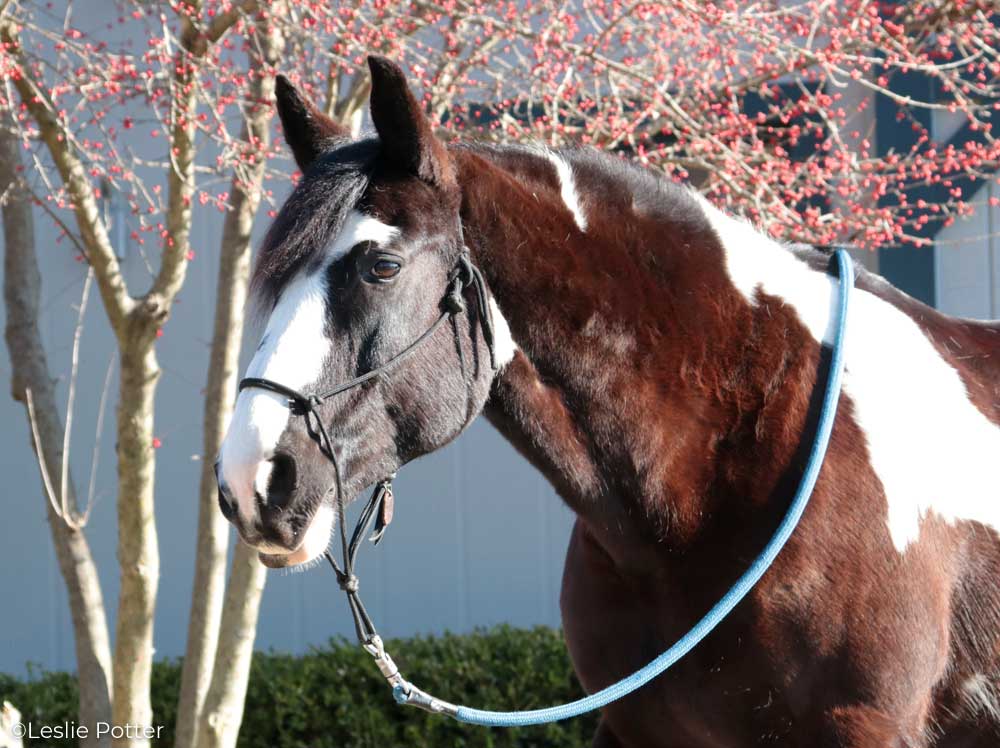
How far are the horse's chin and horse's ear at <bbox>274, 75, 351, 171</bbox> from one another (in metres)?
0.70

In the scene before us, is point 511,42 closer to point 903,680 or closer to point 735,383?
point 735,383

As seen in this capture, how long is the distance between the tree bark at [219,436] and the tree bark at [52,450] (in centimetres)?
32

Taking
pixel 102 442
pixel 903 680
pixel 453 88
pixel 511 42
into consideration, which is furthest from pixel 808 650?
pixel 102 442

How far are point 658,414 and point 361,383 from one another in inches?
21.9

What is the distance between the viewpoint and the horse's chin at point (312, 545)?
1919 mm

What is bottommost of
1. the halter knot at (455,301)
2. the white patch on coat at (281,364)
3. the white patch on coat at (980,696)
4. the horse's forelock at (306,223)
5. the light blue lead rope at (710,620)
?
the white patch on coat at (980,696)

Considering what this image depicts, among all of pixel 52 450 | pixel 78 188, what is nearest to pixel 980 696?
pixel 78 188

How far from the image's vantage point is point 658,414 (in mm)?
2145

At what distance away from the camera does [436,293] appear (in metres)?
2.03

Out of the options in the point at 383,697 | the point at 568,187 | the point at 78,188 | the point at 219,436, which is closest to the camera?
the point at 568,187

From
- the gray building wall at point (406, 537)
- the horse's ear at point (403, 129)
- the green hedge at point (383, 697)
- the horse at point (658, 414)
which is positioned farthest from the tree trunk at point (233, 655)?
the gray building wall at point (406, 537)

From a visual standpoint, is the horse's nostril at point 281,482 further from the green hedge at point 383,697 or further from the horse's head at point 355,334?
the green hedge at point 383,697

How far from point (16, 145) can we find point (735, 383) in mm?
3237

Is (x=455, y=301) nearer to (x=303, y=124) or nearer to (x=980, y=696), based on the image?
(x=303, y=124)
